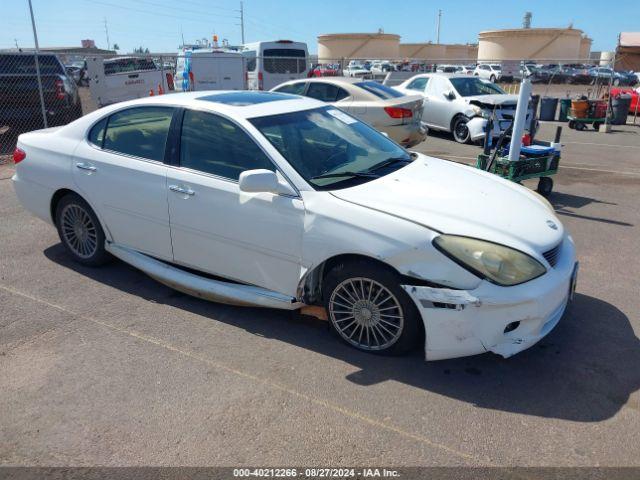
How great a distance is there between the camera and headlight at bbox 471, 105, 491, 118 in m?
12.4

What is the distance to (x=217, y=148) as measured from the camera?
13.0ft

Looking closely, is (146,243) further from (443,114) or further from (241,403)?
(443,114)

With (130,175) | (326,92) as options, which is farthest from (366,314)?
(326,92)

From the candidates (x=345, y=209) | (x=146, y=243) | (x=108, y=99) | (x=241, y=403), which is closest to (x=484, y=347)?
(x=345, y=209)

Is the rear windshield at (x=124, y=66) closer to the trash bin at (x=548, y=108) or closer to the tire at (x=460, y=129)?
the tire at (x=460, y=129)

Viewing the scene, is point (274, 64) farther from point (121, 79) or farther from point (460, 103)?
point (460, 103)

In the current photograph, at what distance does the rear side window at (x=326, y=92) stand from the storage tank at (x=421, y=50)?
73.4m

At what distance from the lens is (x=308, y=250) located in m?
3.45

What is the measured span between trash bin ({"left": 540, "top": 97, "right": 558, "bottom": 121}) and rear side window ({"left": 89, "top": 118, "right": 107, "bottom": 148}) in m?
16.2

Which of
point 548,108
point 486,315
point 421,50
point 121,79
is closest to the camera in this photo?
point 486,315

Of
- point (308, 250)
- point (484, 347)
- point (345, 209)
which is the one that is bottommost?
point (484, 347)

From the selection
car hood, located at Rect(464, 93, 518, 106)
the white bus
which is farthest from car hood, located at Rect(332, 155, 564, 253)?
the white bus

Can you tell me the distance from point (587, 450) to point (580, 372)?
769 millimetres

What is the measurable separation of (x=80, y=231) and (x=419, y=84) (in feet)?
38.0
